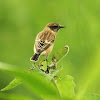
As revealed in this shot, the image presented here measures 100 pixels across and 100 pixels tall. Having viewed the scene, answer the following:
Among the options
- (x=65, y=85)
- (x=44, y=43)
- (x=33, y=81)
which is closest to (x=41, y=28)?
(x=44, y=43)

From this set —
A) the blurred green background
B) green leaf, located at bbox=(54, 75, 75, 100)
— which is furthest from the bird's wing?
green leaf, located at bbox=(54, 75, 75, 100)

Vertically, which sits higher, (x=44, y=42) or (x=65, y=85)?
(x=44, y=42)

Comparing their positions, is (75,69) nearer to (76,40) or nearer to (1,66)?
(76,40)

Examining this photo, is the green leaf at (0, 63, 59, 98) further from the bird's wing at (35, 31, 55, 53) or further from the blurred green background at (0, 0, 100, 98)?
the blurred green background at (0, 0, 100, 98)

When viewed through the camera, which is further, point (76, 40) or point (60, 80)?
point (76, 40)

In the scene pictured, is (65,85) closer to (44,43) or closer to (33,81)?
(33,81)

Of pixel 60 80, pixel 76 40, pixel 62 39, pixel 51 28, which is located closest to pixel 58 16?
pixel 62 39

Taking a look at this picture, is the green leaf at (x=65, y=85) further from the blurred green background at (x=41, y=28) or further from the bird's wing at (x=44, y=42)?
the blurred green background at (x=41, y=28)

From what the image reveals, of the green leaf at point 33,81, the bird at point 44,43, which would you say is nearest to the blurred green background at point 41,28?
the bird at point 44,43
